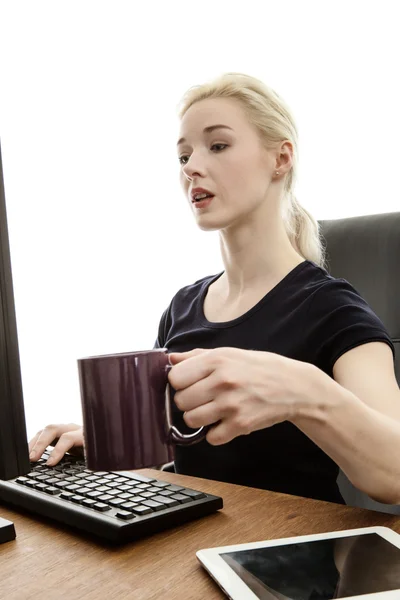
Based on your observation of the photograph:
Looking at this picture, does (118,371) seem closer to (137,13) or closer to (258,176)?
(258,176)

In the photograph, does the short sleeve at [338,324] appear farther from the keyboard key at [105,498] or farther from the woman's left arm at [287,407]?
the keyboard key at [105,498]

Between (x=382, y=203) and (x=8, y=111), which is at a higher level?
(x=8, y=111)

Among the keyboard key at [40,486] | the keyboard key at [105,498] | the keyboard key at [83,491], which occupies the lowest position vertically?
the keyboard key at [105,498]

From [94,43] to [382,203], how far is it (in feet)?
4.26

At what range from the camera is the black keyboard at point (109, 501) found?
2.16 feet

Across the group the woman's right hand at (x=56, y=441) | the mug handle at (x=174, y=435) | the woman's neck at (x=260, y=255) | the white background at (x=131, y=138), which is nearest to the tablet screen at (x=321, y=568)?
the mug handle at (x=174, y=435)

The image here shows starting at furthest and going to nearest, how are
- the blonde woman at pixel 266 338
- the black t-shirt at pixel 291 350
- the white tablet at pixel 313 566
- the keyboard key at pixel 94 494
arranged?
the black t-shirt at pixel 291 350 → the keyboard key at pixel 94 494 → the blonde woman at pixel 266 338 → the white tablet at pixel 313 566

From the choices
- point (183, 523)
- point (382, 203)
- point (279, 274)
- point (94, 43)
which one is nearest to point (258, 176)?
point (279, 274)

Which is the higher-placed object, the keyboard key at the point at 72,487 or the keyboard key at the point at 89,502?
the keyboard key at the point at 72,487

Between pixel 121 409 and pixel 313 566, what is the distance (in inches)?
8.8

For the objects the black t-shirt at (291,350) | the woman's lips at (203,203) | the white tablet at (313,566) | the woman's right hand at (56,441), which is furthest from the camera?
the woman's lips at (203,203)

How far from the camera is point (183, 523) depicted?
703 mm

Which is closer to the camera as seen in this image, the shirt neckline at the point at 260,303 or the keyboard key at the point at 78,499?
the keyboard key at the point at 78,499

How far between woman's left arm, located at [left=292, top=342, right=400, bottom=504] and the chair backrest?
29 cm
